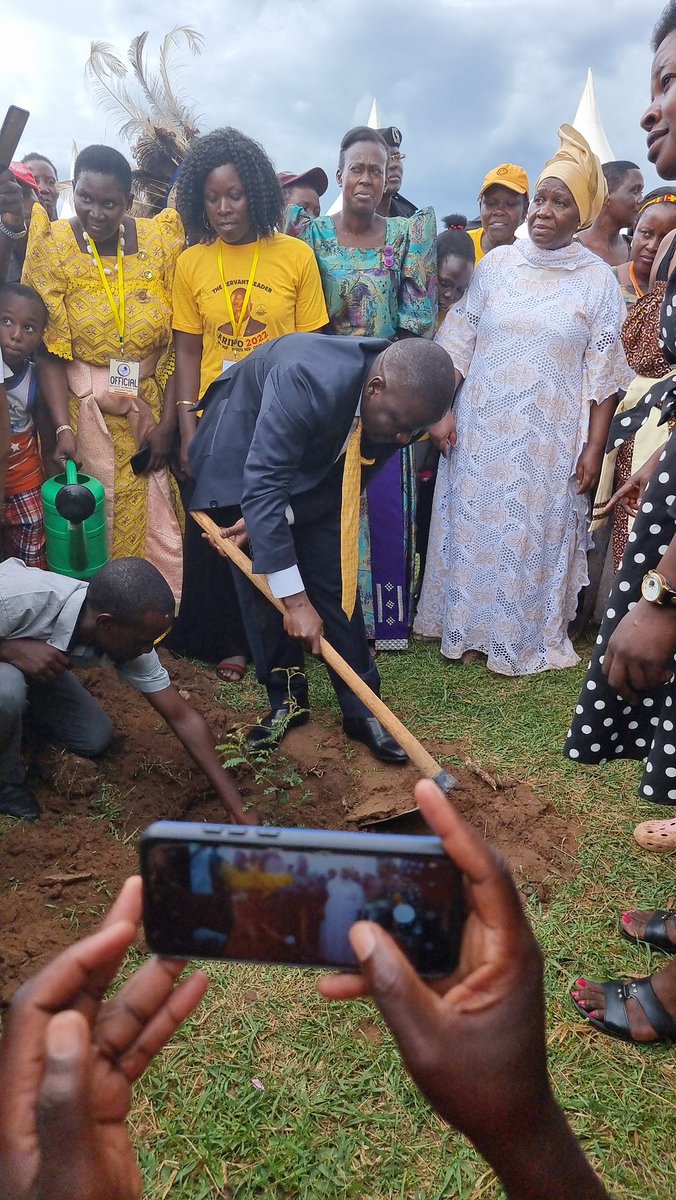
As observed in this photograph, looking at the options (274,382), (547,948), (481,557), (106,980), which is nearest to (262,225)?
(274,382)

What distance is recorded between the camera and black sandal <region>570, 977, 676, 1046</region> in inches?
72.6

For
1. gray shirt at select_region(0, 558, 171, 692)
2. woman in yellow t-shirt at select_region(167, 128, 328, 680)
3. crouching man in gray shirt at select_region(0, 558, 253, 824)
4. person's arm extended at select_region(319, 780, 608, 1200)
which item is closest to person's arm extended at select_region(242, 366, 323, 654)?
crouching man in gray shirt at select_region(0, 558, 253, 824)

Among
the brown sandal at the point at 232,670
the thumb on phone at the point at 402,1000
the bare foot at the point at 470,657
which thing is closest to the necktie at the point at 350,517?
the brown sandal at the point at 232,670

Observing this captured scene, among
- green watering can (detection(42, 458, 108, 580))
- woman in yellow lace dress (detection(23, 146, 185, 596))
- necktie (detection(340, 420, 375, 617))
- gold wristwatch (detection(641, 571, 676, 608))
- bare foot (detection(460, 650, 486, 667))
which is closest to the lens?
gold wristwatch (detection(641, 571, 676, 608))

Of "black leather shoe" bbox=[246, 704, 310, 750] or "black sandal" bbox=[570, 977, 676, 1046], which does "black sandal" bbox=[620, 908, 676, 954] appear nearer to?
"black sandal" bbox=[570, 977, 676, 1046]

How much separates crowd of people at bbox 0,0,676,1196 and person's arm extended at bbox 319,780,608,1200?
3.96 feet

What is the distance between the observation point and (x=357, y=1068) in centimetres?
180

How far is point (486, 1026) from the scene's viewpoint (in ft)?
2.60

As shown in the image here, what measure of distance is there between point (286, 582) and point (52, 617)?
2.67 feet

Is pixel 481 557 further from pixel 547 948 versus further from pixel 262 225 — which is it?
pixel 547 948

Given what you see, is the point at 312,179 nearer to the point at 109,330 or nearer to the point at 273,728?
the point at 109,330

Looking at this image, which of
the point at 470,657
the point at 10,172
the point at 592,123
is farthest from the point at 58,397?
the point at 592,123

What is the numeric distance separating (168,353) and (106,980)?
11.1ft

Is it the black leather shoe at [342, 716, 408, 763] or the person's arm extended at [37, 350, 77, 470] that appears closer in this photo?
the black leather shoe at [342, 716, 408, 763]
